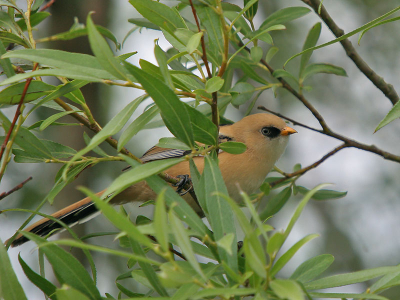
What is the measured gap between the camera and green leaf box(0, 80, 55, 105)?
89.8 inches

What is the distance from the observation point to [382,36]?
23.9 feet

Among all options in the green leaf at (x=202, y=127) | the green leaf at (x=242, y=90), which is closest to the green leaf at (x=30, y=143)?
the green leaf at (x=202, y=127)

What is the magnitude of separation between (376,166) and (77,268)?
599 centimetres

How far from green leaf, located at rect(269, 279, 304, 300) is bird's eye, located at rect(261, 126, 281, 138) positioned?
3082 millimetres

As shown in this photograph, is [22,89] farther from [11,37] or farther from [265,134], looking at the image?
[265,134]

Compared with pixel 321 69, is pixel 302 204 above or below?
below

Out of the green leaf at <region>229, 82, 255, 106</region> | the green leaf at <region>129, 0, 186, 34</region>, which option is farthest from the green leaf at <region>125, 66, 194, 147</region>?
the green leaf at <region>229, 82, 255, 106</region>

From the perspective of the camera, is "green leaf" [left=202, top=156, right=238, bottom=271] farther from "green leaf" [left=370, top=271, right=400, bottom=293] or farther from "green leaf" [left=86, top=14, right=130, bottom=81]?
"green leaf" [left=370, top=271, right=400, bottom=293]

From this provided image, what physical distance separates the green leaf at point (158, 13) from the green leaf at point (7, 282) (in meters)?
1.28

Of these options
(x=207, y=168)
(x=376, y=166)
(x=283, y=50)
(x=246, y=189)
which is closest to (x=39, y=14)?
(x=207, y=168)

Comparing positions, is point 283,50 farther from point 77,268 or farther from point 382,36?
point 77,268

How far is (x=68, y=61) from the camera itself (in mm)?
1907

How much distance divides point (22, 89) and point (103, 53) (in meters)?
0.79

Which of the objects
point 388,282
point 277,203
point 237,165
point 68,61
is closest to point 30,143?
point 68,61
